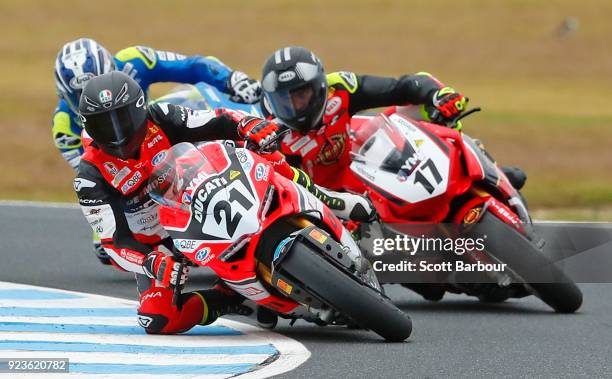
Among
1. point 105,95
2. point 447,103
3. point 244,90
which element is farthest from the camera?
point 244,90

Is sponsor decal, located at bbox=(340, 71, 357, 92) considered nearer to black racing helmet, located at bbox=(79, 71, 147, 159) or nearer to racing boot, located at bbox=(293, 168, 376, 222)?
racing boot, located at bbox=(293, 168, 376, 222)

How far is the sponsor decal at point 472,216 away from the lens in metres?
7.53

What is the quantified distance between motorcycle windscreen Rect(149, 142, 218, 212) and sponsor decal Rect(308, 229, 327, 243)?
22.6 inches

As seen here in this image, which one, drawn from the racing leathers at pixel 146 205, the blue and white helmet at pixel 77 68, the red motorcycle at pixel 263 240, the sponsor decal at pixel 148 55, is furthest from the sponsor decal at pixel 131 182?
the sponsor decal at pixel 148 55

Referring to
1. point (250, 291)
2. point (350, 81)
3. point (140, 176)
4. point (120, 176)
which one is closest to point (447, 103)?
point (350, 81)

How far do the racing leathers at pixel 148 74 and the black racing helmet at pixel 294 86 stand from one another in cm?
216

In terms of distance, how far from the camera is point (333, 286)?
237 inches

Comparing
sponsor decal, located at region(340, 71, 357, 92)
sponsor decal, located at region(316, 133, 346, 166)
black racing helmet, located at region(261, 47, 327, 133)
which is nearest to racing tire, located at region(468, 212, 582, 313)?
sponsor decal, located at region(316, 133, 346, 166)

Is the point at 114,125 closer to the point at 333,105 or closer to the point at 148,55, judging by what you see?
the point at 333,105

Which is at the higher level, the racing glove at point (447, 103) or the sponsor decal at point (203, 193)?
the sponsor decal at point (203, 193)

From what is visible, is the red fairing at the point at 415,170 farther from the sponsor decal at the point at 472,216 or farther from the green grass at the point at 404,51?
the green grass at the point at 404,51

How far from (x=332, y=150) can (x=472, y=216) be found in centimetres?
115

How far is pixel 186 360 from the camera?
5.76 m

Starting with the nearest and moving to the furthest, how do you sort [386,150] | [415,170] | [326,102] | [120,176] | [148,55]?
[120,176] < [415,170] < [386,150] < [326,102] < [148,55]
